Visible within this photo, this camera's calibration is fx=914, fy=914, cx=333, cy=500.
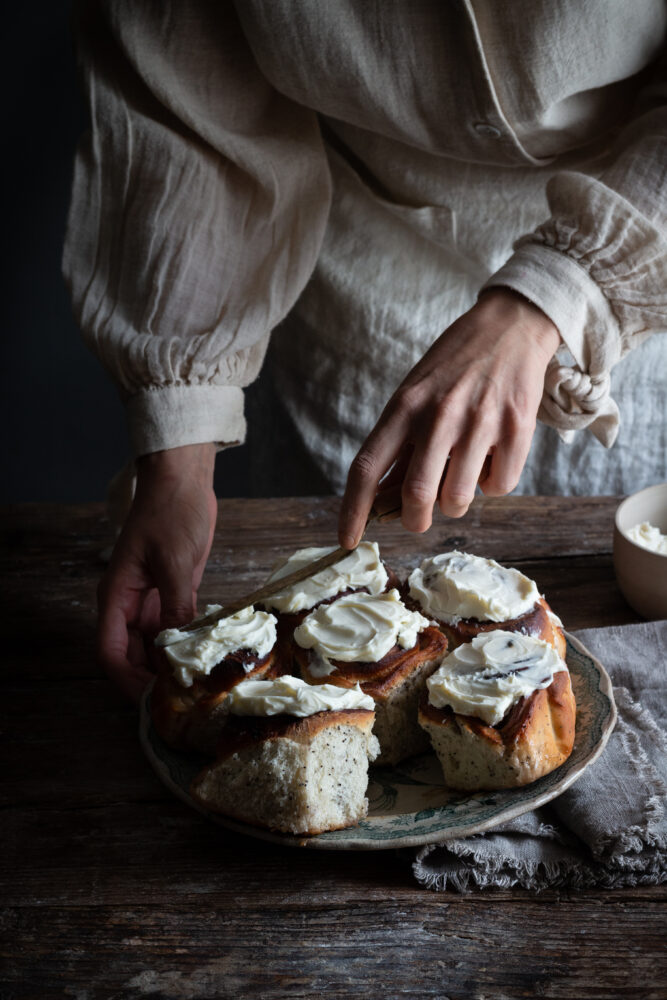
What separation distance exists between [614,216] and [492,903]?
69cm

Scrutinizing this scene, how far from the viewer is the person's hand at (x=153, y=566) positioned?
1027 millimetres

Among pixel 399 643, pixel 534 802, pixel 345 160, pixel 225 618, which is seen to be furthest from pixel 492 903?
pixel 345 160

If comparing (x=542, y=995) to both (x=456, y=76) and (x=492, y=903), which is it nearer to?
(x=492, y=903)

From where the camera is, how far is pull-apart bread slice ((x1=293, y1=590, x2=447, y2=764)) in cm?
88

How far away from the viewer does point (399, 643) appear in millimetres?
899

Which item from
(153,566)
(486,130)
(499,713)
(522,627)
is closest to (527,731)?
(499,713)

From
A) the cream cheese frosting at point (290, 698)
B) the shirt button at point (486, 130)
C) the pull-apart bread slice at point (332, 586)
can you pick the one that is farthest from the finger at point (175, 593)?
the shirt button at point (486, 130)

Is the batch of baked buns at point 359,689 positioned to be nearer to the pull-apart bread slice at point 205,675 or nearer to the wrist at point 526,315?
the pull-apart bread slice at point 205,675

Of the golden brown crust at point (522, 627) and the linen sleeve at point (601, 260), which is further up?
the linen sleeve at point (601, 260)

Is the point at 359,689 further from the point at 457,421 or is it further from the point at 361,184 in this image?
the point at 361,184

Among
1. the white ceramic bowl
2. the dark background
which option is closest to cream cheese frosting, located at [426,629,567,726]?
the white ceramic bowl

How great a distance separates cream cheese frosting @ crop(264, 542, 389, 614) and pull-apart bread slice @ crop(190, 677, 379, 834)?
149 mm

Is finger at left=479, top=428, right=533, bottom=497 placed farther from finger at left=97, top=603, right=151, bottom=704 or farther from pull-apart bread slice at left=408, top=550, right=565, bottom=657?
finger at left=97, top=603, right=151, bottom=704

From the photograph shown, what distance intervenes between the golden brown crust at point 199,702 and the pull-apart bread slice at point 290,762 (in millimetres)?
48
